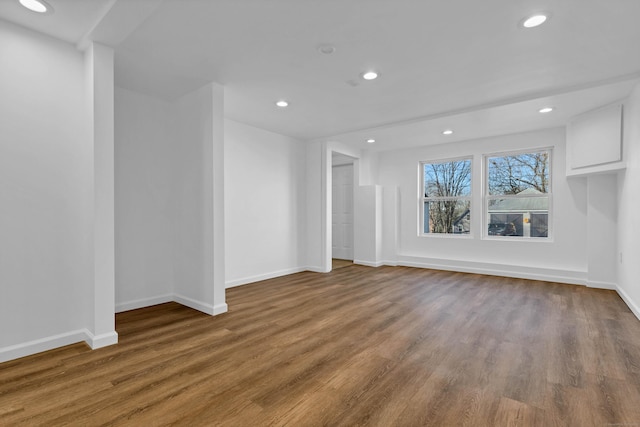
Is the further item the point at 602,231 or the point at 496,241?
the point at 496,241

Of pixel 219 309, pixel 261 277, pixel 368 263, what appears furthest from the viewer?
pixel 368 263

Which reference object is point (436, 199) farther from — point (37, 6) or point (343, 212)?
point (37, 6)

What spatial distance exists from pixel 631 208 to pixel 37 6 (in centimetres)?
591

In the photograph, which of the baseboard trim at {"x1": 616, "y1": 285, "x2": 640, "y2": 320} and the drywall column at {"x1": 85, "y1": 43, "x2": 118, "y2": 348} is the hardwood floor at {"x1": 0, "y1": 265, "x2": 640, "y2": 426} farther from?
the drywall column at {"x1": 85, "y1": 43, "x2": 118, "y2": 348}

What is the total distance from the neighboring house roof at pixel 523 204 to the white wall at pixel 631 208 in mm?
1249

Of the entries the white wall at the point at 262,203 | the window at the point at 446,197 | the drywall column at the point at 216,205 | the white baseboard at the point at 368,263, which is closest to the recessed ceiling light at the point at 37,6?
the drywall column at the point at 216,205

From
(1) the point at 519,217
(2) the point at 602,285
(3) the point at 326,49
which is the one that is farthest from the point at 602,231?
(3) the point at 326,49

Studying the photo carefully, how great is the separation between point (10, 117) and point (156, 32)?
4.23ft

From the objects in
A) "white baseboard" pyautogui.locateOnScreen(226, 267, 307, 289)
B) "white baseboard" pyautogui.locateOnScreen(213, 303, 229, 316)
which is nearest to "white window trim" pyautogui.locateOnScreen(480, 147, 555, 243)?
"white baseboard" pyautogui.locateOnScreen(226, 267, 307, 289)

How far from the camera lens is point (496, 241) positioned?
5.59m

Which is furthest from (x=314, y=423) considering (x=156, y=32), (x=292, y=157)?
(x=292, y=157)

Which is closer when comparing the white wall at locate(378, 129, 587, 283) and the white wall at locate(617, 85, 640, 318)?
the white wall at locate(617, 85, 640, 318)

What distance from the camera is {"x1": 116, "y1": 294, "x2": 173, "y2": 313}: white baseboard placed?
3.46m

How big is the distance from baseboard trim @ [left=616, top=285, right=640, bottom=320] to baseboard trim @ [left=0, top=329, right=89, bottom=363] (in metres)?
5.43
